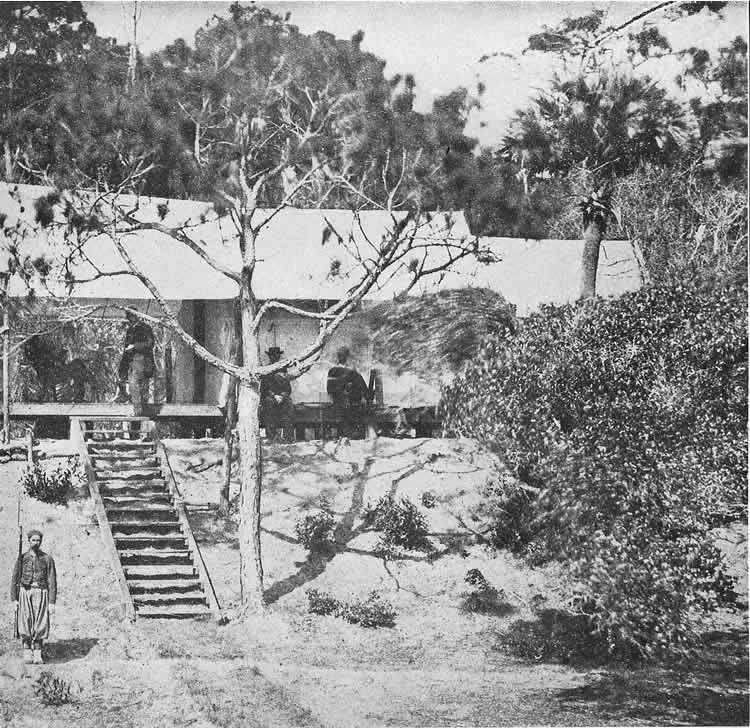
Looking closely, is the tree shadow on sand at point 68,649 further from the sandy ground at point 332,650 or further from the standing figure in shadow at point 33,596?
the standing figure in shadow at point 33,596

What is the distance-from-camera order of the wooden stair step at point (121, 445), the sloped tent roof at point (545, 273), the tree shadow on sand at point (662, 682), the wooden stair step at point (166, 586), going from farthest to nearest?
1. the sloped tent roof at point (545, 273)
2. the wooden stair step at point (121, 445)
3. the wooden stair step at point (166, 586)
4. the tree shadow on sand at point (662, 682)

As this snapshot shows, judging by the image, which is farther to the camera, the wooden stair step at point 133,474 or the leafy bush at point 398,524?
the leafy bush at point 398,524

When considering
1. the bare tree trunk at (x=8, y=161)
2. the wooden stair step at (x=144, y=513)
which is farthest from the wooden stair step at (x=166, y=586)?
the bare tree trunk at (x=8, y=161)

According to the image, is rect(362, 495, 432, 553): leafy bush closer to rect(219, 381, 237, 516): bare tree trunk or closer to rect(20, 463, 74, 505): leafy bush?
rect(219, 381, 237, 516): bare tree trunk

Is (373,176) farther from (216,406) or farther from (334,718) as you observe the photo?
(334,718)

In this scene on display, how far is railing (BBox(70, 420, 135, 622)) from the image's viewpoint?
1144 centimetres

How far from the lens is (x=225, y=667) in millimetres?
10750

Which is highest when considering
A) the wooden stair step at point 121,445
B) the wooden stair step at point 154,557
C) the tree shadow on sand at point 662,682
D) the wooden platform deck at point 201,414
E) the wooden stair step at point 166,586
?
the wooden platform deck at point 201,414

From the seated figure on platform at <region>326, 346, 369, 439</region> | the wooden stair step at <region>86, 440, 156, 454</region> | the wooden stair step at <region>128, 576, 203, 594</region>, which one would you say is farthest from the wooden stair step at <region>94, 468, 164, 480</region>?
the seated figure on platform at <region>326, 346, 369, 439</region>

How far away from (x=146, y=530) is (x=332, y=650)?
2.59 metres

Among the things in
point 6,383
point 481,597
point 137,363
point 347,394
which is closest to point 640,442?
point 481,597

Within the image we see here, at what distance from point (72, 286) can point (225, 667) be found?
164 inches

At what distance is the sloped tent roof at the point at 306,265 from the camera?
45.9ft

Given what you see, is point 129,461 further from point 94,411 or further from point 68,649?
point 68,649
